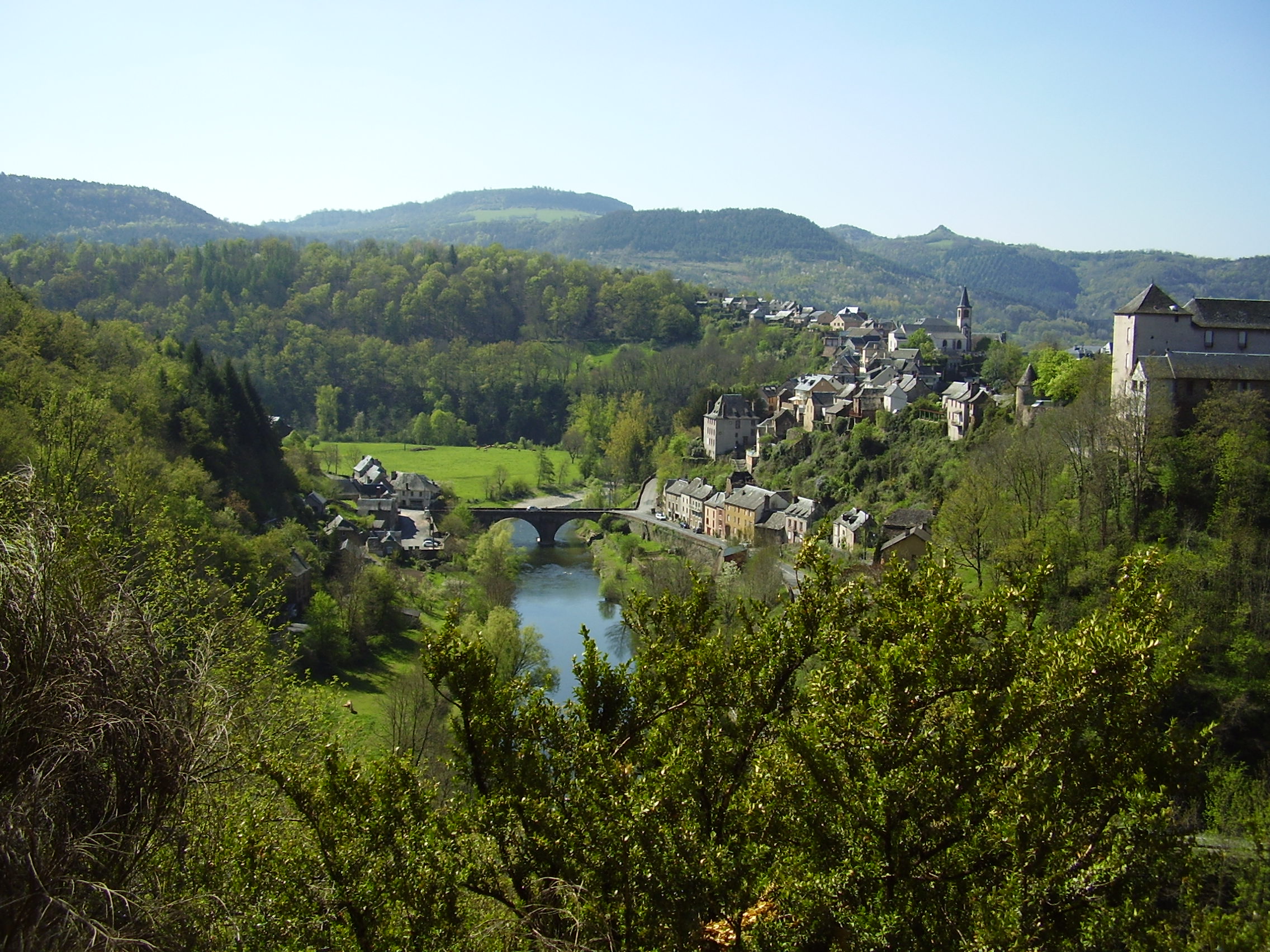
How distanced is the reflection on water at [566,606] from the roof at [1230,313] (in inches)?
812

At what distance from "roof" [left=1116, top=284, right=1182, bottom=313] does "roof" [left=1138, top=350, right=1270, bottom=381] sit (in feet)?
4.82

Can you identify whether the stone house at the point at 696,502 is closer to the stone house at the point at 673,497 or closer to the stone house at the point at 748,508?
the stone house at the point at 673,497

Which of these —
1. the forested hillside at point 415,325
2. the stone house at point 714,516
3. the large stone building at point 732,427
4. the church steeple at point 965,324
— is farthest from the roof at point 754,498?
the forested hillside at point 415,325

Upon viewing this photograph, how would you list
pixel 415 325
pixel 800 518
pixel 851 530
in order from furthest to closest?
pixel 415 325 < pixel 800 518 < pixel 851 530

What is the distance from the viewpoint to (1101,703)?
7508 millimetres

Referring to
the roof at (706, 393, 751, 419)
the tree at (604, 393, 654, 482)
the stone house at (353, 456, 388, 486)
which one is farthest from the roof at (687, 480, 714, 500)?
the stone house at (353, 456, 388, 486)

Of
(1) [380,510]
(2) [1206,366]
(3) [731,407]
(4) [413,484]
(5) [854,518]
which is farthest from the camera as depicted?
(3) [731,407]

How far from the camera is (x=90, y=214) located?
178 metres

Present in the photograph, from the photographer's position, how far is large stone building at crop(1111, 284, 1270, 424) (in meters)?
30.1

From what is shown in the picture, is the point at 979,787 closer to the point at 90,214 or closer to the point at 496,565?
the point at 496,565

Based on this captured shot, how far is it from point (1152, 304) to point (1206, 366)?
2.55 metres

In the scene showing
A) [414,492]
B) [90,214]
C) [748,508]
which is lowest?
[414,492]

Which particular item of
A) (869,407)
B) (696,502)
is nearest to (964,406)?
(869,407)

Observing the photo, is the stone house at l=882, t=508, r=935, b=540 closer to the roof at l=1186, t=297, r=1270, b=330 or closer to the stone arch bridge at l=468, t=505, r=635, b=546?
the roof at l=1186, t=297, r=1270, b=330
